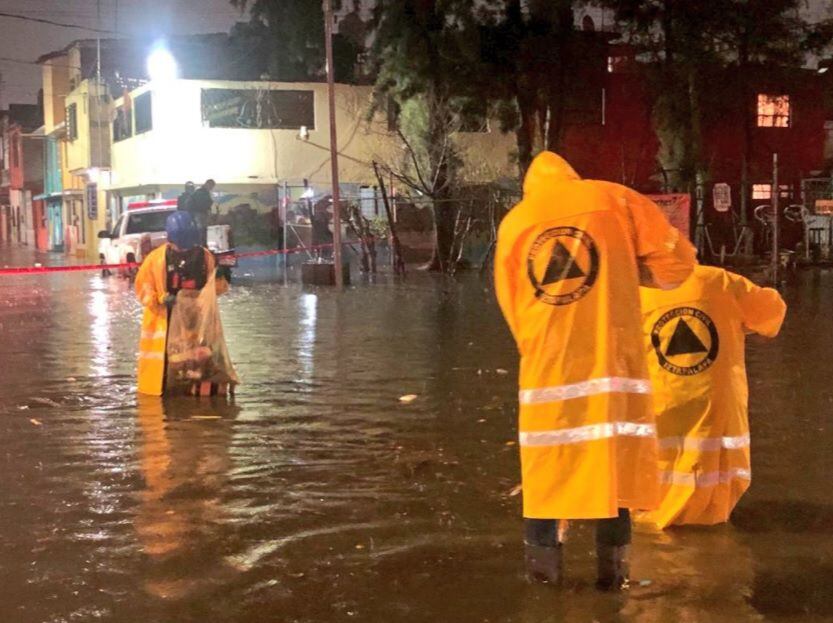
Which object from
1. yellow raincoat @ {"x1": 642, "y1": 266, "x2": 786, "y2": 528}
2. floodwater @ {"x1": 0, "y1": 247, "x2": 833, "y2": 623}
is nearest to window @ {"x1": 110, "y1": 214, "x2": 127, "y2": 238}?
floodwater @ {"x1": 0, "y1": 247, "x2": 833, "y2": 623}

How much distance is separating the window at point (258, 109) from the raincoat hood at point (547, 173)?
30144mm

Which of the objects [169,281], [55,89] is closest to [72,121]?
[55,89]

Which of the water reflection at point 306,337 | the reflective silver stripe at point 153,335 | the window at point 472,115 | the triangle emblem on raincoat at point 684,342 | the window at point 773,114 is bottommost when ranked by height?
the water reflection at point 306,337

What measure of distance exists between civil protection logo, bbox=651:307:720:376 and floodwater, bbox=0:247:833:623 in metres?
0.82

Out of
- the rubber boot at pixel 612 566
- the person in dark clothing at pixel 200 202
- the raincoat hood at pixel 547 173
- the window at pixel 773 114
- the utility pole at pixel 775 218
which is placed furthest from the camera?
the window at pixel 773 114

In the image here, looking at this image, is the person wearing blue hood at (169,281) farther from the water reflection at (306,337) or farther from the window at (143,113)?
the window at (143,113)

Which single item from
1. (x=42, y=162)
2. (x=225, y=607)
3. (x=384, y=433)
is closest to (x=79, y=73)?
(x=42, y=162)

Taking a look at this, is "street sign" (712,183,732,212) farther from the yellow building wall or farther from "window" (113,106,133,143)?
the yellow building wall

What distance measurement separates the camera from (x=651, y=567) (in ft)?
15.7

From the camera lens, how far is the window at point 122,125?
36.1 m

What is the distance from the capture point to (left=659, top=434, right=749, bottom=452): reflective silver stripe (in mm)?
5168

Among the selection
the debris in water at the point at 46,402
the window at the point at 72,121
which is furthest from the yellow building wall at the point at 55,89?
the debris in water at the point at 46,402

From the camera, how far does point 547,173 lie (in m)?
4.33

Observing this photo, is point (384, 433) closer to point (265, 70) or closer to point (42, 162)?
point (265, 70)
